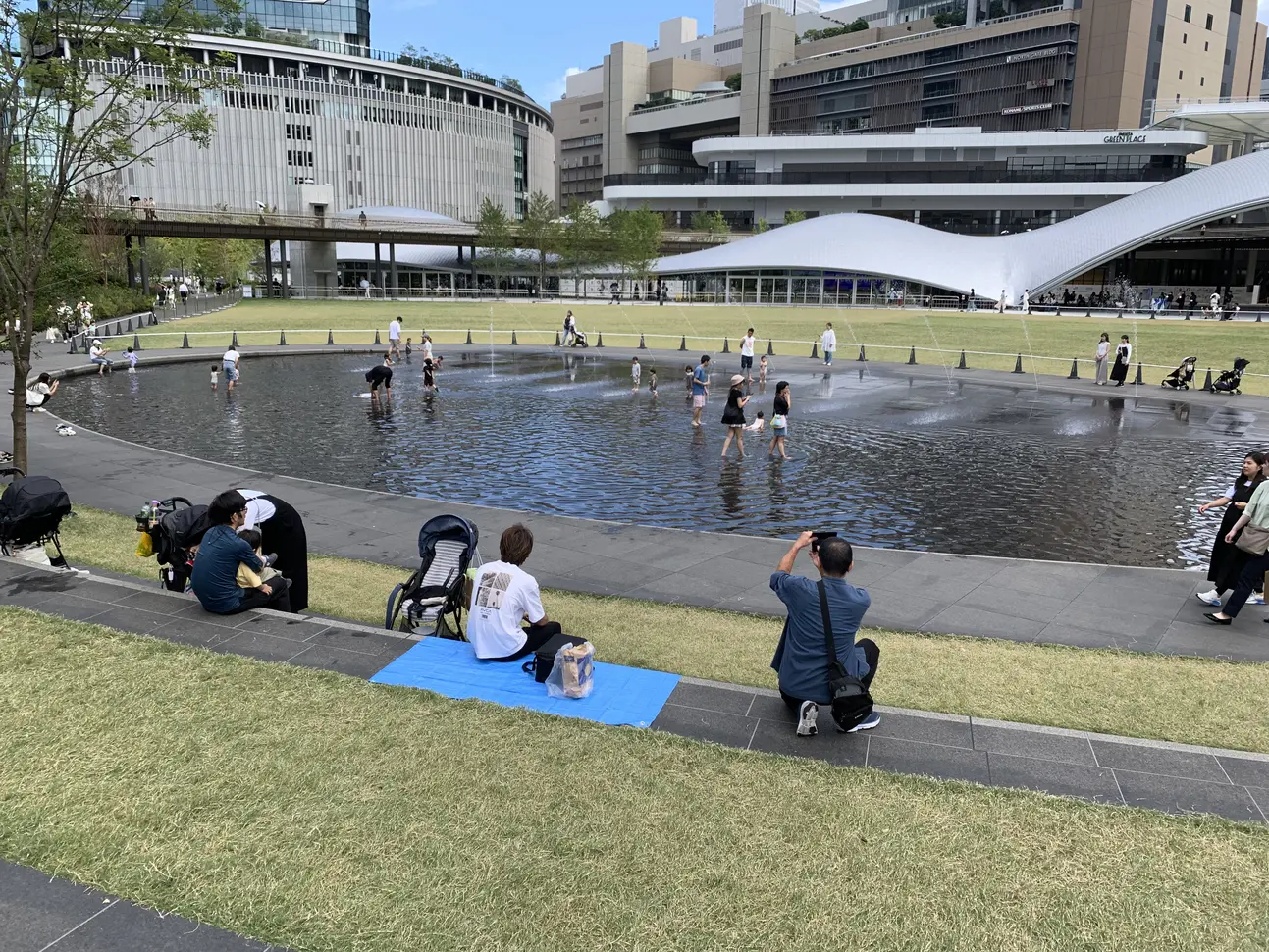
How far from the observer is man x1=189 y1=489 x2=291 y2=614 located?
8.17 meters

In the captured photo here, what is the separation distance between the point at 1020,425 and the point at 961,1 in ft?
405

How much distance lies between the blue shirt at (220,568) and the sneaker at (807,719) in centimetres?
521

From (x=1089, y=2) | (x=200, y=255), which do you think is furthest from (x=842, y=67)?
(x=200, y=255)

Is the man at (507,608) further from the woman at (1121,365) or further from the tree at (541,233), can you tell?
the tree at (541,233)

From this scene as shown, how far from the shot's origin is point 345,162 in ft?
362

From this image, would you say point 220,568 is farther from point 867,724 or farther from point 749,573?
point 749,573

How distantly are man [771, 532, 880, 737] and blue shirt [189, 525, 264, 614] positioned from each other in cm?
495

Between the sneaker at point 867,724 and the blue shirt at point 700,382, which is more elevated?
the blue shirt at point 700,382

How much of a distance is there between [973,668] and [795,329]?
48.6 m

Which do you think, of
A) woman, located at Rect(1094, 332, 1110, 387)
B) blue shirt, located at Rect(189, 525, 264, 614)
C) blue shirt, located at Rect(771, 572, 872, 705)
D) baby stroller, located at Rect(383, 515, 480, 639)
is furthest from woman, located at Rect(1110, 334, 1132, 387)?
blue shirt, located at Rect(189, 525, 264, 614)

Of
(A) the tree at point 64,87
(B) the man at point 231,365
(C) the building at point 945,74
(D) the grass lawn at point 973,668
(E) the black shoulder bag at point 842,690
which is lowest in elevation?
(D) the grass lawn at point 973,668

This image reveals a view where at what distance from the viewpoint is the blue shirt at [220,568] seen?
26.8ft

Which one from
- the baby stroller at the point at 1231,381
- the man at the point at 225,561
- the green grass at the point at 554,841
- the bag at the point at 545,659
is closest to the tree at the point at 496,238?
the baby stroller at the point at 1231,381

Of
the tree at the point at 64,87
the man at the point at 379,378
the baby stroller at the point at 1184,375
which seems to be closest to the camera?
the tree at the point at 64,87
